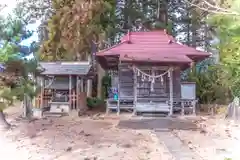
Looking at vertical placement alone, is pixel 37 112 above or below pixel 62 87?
below

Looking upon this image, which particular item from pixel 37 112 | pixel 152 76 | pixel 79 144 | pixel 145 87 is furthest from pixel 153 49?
pixel 79 144

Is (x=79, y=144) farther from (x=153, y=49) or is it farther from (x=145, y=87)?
(x=153, y=49)

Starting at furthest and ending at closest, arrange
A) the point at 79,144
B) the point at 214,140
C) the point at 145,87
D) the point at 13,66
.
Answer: the point at 145,87 < the point at 13,66 < the point at 214,140 < the point at 79,144

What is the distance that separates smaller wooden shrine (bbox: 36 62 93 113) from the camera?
1798cm

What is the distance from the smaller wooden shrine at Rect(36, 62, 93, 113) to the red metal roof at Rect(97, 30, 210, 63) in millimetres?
1807

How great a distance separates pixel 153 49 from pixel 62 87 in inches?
191

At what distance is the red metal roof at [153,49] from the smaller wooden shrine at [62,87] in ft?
5.93

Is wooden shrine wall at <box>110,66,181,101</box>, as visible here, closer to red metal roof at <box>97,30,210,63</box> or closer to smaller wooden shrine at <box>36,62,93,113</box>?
red metal roof at <box>97,30,210,63</box>

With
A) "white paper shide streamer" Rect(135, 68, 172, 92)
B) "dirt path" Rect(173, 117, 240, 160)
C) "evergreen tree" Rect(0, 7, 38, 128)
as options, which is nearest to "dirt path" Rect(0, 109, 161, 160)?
"dirt path" Rect(173, 117, 240, 160)

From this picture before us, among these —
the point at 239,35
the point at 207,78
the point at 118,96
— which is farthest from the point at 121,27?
the point at 239,35

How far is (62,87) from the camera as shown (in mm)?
18375

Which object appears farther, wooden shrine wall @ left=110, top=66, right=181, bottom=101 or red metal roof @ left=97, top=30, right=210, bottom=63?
wooden shrine wall @ left=110, top=66, right=181, bottom=101

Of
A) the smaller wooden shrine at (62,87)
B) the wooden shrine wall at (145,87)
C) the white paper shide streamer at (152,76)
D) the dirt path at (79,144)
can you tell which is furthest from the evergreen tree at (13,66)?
the wooden shrine wall at (145,87)

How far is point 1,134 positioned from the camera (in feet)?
35.2
